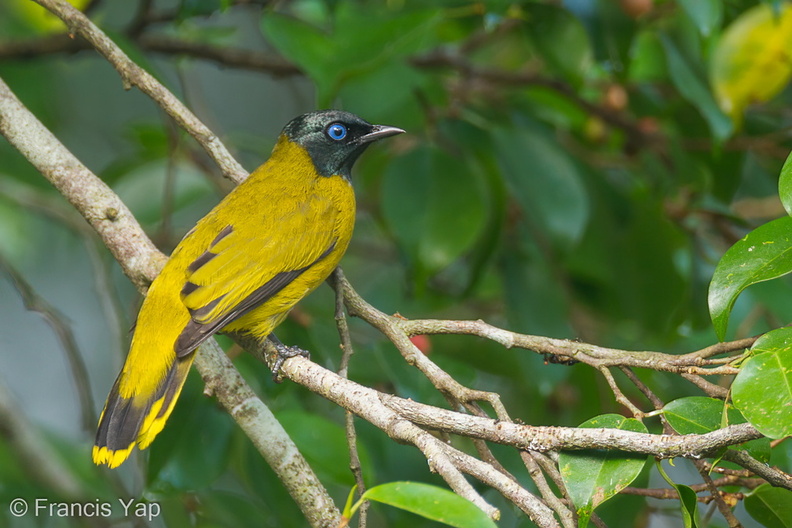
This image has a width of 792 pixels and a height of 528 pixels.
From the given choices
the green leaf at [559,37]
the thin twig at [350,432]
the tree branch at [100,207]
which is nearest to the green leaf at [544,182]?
the green leaf at [559,37]

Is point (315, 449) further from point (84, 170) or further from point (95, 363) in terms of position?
point (95, 363)

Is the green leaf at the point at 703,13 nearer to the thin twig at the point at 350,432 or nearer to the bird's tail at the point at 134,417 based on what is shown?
the thin twig at the point at 350,432

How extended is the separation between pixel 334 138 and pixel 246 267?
104 cm

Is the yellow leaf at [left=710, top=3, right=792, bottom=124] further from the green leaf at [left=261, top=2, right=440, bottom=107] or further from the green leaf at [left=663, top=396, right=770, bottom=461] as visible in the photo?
the green leaf at [left=663, top=396, right=770, bottom=461]

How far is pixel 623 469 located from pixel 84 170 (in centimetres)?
209

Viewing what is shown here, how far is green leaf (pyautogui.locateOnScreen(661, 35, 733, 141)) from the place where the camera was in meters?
3.41

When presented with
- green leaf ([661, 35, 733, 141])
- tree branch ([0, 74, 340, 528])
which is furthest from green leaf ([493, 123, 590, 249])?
tree branch ([0, 74, 340, 528])

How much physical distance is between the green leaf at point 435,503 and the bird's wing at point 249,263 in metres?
1.22

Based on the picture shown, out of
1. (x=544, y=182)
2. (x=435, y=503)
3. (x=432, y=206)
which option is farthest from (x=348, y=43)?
(x=435, y=503)

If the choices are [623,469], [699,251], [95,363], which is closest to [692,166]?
[699,251]

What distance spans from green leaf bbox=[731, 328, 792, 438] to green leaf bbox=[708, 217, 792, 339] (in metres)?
0.13

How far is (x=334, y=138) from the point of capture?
396 centimetres

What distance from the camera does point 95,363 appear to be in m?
9.34

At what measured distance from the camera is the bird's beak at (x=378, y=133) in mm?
3795
